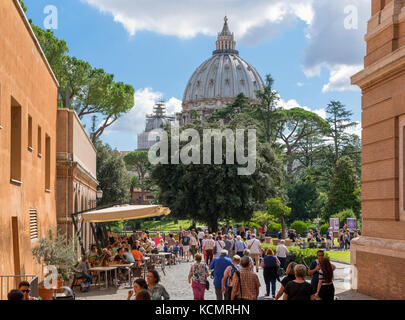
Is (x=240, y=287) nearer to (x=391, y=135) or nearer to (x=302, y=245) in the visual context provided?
(x=391, y=135)

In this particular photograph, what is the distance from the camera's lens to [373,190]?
530 inches

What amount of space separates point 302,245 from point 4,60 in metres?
23.6

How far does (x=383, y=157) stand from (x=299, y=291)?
638 cm

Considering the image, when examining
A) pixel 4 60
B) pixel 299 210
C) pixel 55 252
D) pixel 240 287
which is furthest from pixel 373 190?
pixel 299 210

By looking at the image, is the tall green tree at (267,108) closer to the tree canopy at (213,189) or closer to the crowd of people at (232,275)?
the tree canopy at (213,189)

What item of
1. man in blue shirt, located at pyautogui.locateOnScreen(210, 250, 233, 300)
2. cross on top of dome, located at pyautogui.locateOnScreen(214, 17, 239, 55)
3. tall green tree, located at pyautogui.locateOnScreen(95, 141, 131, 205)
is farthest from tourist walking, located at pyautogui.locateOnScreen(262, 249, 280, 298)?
cross on top of dome, located at pyautogui.locateOnScreen(214, 17, 239, 55)

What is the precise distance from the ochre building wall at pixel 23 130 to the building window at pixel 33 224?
18 cm

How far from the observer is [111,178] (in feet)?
163

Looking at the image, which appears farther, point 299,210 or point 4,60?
point 299,210

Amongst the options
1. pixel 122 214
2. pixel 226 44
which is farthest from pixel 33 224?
pixel 226 44

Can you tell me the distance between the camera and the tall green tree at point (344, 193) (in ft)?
173

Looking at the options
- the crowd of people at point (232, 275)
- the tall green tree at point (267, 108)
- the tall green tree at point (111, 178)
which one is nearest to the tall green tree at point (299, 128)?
the tall green tree at point (267, 108)

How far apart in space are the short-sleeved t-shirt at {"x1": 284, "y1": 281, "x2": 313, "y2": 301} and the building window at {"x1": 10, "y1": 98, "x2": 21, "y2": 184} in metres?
7.18

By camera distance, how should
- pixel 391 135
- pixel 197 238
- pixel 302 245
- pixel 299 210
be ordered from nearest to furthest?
pixel 391 135 < pixel 197 238 < pixel 302 245 < pixel 299 210
